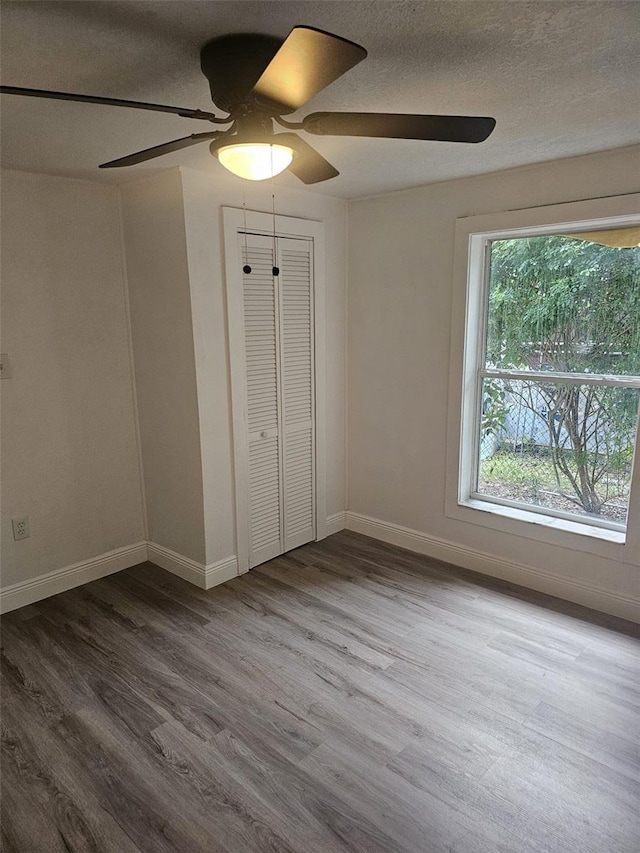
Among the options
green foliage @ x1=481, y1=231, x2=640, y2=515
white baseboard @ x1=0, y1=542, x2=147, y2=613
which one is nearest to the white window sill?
green foliage @ x1=481, y1=231, x2=640, y2=515

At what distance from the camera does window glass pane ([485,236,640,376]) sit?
2.67 metres

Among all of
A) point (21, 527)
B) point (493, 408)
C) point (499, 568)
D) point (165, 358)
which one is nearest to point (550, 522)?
point (499, 568)

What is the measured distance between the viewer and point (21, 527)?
2.89 metres

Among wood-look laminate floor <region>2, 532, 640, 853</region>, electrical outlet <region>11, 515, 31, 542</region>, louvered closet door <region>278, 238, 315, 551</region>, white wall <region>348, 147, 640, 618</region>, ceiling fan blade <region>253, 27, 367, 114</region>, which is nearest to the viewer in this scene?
ceiling fan blade <region>253, 27, 367, 114</region>

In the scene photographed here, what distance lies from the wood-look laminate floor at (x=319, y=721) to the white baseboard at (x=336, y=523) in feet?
2.55

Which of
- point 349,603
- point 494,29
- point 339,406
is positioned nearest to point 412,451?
point 339,406

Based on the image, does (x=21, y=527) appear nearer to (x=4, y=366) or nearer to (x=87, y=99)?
(x=4, y=366)

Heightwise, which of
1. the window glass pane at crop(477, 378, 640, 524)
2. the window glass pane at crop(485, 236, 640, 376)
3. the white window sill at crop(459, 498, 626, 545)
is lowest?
the white window sill at crop(459, 498, 626, 545)

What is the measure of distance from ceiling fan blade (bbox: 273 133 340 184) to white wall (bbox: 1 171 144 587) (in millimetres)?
1577

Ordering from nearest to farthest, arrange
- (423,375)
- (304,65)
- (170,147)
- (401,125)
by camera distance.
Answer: (304,65)
(401,125)
(170,147)
(423,375)

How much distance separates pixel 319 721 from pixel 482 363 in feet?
6.99

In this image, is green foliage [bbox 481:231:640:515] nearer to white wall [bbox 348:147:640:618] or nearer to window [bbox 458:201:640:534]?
window [bbox 458:201:640:534]

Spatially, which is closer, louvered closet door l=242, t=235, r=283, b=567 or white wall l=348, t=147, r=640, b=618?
white wall l=348, t=147, r=640, b=618

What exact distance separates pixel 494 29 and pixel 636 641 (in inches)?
102
